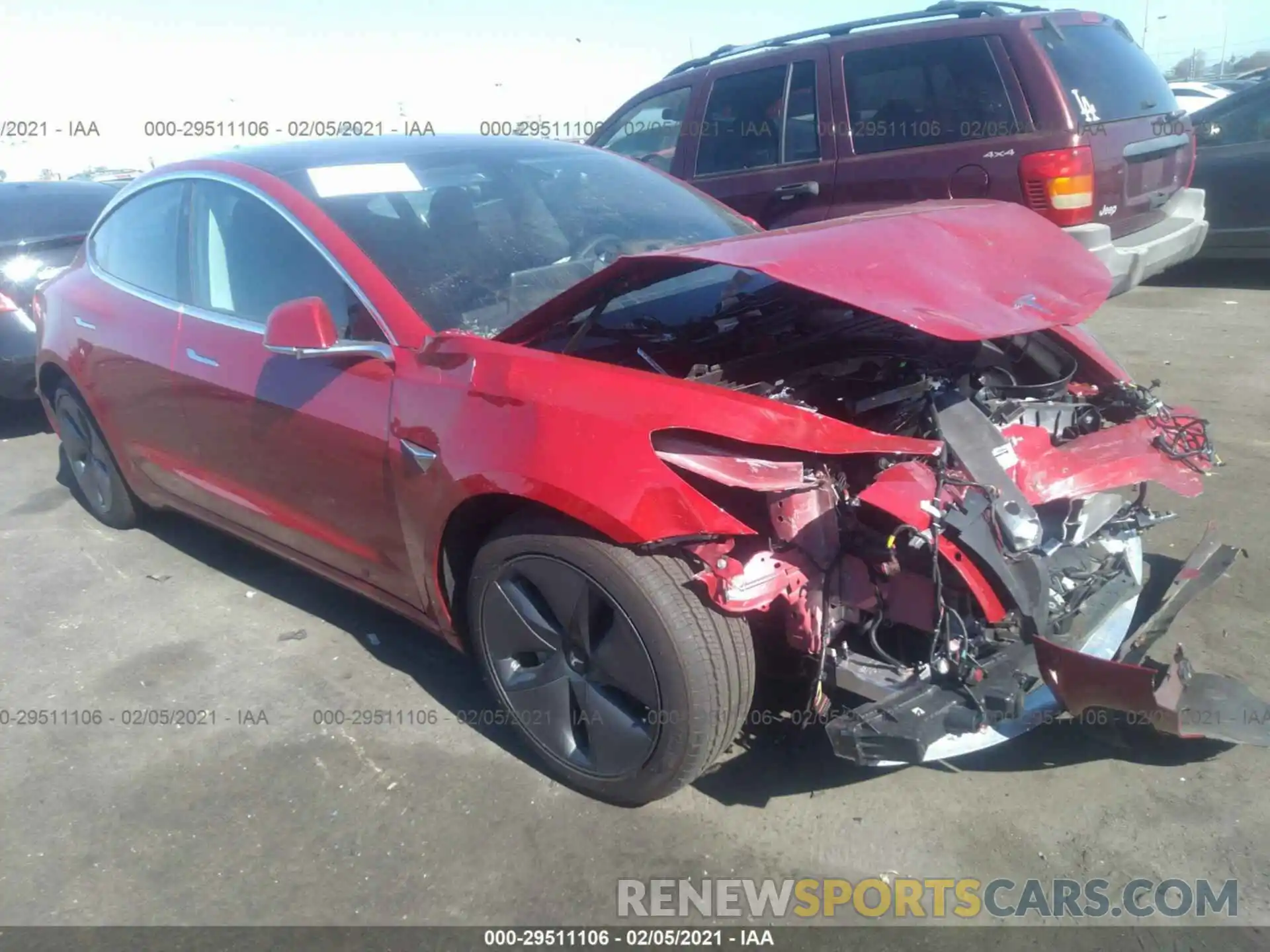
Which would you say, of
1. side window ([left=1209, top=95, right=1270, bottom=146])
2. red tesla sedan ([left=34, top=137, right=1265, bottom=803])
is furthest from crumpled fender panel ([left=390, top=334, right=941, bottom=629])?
side window ([left=1209, top=95, right=1270, bottom=146])

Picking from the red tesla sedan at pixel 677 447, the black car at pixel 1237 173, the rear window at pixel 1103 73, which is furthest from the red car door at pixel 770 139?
the black car at pixel 1237 173

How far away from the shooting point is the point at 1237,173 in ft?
26.0

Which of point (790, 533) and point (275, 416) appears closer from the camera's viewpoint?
point (790, 533)

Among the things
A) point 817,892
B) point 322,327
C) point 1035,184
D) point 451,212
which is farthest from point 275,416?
point 1035,184

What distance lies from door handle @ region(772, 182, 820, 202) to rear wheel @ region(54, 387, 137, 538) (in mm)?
4113

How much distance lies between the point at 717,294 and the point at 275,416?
1430mm

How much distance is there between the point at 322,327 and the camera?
8.77 feet

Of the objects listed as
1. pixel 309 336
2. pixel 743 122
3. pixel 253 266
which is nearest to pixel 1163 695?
pixel 309 336

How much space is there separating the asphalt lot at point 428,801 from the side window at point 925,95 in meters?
2.97

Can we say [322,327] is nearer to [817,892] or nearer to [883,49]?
[817,892]

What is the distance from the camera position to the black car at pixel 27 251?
5941 mm

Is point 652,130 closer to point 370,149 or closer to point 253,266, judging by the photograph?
point 370,149

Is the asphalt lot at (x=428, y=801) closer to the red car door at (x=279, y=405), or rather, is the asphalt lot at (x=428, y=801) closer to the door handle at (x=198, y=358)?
the red car door at (x=279, y=405)

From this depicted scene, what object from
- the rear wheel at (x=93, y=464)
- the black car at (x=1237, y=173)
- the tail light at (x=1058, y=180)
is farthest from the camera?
the black car at (x=1237, y=173)
